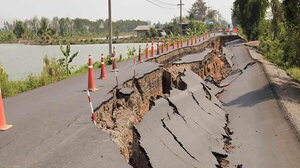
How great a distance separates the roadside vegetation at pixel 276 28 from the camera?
986 centimetres

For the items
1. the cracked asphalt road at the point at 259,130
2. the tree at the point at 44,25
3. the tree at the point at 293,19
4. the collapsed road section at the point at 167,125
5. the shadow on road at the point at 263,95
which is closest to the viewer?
the collapsed road section at the point at 167,125

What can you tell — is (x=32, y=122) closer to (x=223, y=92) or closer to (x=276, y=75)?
(x=223, y=92)

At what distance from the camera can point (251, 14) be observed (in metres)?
31.8

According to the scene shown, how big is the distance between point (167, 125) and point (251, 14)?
29513 mm

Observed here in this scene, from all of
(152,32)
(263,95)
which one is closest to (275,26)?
(263,95)

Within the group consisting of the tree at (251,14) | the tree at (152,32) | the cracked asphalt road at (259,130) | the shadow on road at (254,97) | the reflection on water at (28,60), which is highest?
the tree at (152,32)

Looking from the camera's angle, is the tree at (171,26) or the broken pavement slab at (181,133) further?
the tree at (171,26)

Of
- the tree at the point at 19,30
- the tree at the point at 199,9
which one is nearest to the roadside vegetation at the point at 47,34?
the tree at the point at 19,30

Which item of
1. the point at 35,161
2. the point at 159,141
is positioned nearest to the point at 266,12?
the point at 159,141

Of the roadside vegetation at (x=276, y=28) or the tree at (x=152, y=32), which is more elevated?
the tree at (x=152, y=32)

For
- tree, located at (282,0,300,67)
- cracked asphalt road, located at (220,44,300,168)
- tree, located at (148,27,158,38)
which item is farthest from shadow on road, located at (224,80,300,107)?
tree, located at (148,27,158,38)

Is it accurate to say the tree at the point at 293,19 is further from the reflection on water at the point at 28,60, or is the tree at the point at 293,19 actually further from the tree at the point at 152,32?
the tree at the point at 152,32

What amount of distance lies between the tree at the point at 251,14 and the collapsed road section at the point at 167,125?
24912mm

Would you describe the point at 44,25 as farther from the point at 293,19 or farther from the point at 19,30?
the point at 293,19
